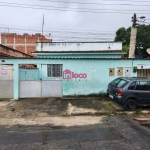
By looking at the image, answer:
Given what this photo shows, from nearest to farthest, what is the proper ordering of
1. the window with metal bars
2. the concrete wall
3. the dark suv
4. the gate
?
the dark suv → the gate → the concrete wall → the window with metal bars

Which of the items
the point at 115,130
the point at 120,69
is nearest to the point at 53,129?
the point at 115,130

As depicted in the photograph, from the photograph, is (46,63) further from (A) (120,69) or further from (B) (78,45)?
(B) (78,45)

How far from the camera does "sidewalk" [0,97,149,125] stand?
7.36 metres

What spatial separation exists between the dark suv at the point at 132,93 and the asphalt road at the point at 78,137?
2.10m

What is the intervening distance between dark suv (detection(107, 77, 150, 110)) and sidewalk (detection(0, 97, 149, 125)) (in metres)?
0.48

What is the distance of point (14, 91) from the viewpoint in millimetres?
11094

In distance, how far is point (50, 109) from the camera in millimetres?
8891

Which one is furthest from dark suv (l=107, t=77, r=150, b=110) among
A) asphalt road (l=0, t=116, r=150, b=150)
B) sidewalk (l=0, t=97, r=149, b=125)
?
asphalt road (l=0, t=116, r=150, b=150)

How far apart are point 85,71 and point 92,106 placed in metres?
2.98

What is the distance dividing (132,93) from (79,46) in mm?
11557

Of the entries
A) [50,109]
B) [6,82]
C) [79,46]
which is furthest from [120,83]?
[79,46]

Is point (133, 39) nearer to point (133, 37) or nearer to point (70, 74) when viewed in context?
point (133, 37)

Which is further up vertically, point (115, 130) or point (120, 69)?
point (120, 69)

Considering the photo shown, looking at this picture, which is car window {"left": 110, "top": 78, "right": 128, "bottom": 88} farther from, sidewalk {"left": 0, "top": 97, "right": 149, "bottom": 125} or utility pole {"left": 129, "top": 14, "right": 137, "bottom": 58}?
utility pole {"left": 129, "top": 14, "right": 137, "bottom": 58}
